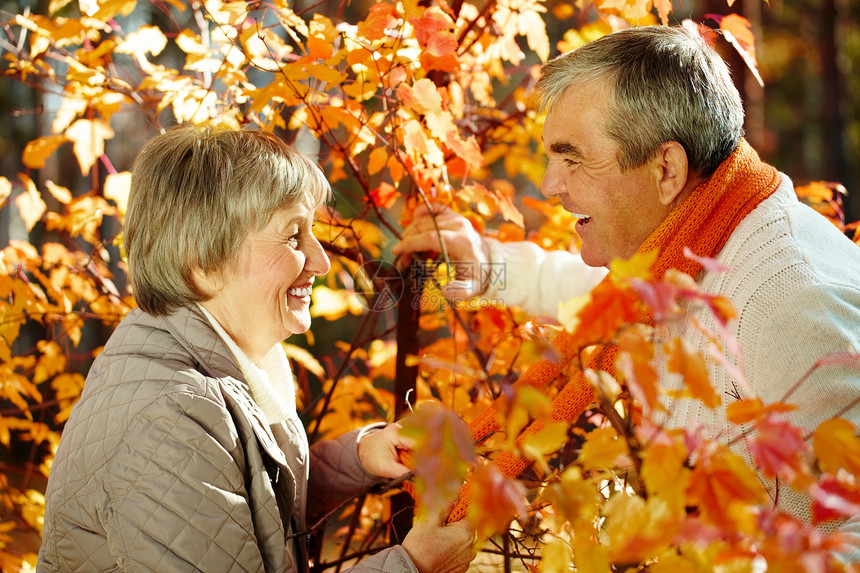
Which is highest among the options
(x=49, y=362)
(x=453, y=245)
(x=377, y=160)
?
(x=377, y=160)

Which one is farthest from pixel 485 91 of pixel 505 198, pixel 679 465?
pixel 679 465

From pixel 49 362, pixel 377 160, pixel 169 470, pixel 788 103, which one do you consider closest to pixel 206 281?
pixel 169 470

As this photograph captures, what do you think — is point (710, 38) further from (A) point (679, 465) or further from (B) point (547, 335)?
(A) point (679, 465)

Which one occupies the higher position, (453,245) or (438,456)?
(438,456)

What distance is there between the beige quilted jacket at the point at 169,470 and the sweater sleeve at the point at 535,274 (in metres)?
1.04

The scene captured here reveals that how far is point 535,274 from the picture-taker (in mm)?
2416

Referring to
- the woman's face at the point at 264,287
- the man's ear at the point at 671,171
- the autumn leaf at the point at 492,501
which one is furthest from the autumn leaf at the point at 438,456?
the man's ear at the point at 671,171

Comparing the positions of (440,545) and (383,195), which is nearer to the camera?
(440,545)

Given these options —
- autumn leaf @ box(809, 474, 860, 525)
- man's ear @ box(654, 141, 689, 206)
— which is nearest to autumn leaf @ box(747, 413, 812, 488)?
autumn leaf @ box(809, 474, 860, 525)

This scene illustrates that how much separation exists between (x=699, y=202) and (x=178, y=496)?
1.31m

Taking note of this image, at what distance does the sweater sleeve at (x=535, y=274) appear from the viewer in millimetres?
2402

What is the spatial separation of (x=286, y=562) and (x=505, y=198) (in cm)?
129

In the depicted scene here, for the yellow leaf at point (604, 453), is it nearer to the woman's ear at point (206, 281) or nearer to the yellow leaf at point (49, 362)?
the woman's ear at point (206, 281)

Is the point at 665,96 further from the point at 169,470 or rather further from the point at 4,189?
the point at 4,189
